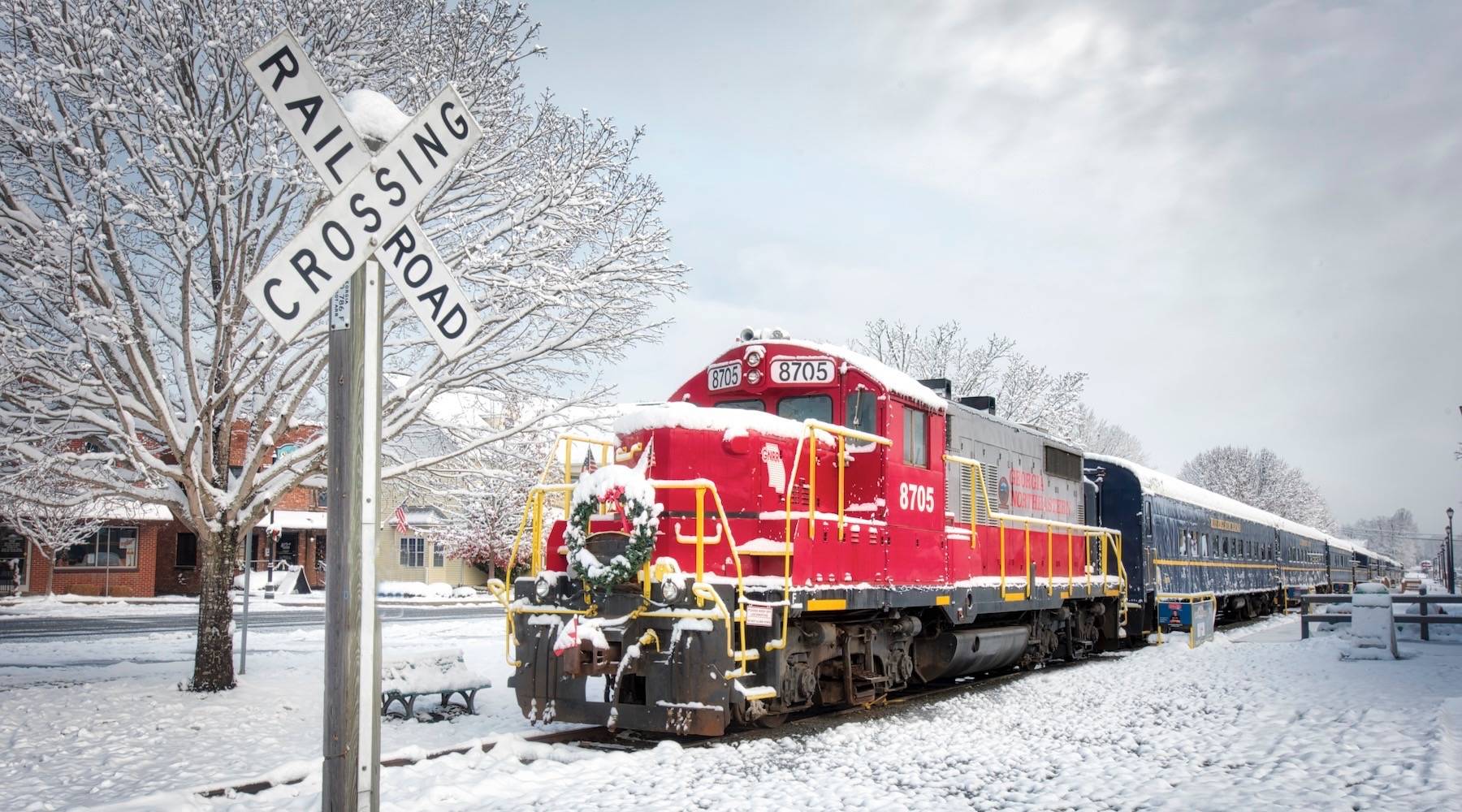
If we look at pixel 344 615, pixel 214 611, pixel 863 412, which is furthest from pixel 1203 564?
pixel 344 615

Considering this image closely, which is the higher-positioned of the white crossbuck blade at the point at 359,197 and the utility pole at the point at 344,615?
the white crossbuck blade at the point at 359,197

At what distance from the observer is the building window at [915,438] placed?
35.9 ft

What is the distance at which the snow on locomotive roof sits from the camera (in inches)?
364

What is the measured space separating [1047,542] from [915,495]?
4.71m

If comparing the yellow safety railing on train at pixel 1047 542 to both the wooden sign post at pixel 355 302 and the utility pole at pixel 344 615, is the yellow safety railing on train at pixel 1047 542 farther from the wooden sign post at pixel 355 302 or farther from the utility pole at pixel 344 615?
the utility pole at pixel 344 615

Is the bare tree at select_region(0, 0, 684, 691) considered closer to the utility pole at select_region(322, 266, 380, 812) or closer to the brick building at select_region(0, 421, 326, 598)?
the utility pole at select_region(322, 266, 380, 812)

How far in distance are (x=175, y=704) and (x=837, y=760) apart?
24.7 ft

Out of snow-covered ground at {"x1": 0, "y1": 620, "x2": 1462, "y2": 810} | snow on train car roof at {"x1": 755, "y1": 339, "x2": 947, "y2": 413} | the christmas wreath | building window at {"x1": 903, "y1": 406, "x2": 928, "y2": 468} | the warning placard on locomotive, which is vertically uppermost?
snow on train car roof at {"x1": 755, "y1": 339, "x2": 947, "y2": 413}

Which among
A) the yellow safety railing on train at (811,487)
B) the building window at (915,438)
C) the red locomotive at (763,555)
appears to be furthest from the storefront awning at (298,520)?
the yellow safety railing on train at (811,487)

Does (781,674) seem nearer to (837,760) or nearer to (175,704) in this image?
(837,760)

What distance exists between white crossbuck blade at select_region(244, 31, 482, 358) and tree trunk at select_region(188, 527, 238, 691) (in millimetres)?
8862

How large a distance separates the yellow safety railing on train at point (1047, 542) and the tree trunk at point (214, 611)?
331 inches

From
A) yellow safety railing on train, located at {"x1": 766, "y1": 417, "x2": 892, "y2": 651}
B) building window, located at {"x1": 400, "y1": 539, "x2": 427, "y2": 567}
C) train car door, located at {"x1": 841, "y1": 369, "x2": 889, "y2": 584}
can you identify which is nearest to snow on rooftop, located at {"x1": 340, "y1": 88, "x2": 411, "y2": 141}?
yellow safety railing on train, located at {"x1": 766, "y1": 417, "x2": 892, "y2": 651}

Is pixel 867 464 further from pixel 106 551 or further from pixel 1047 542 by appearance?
pixel 106 551
